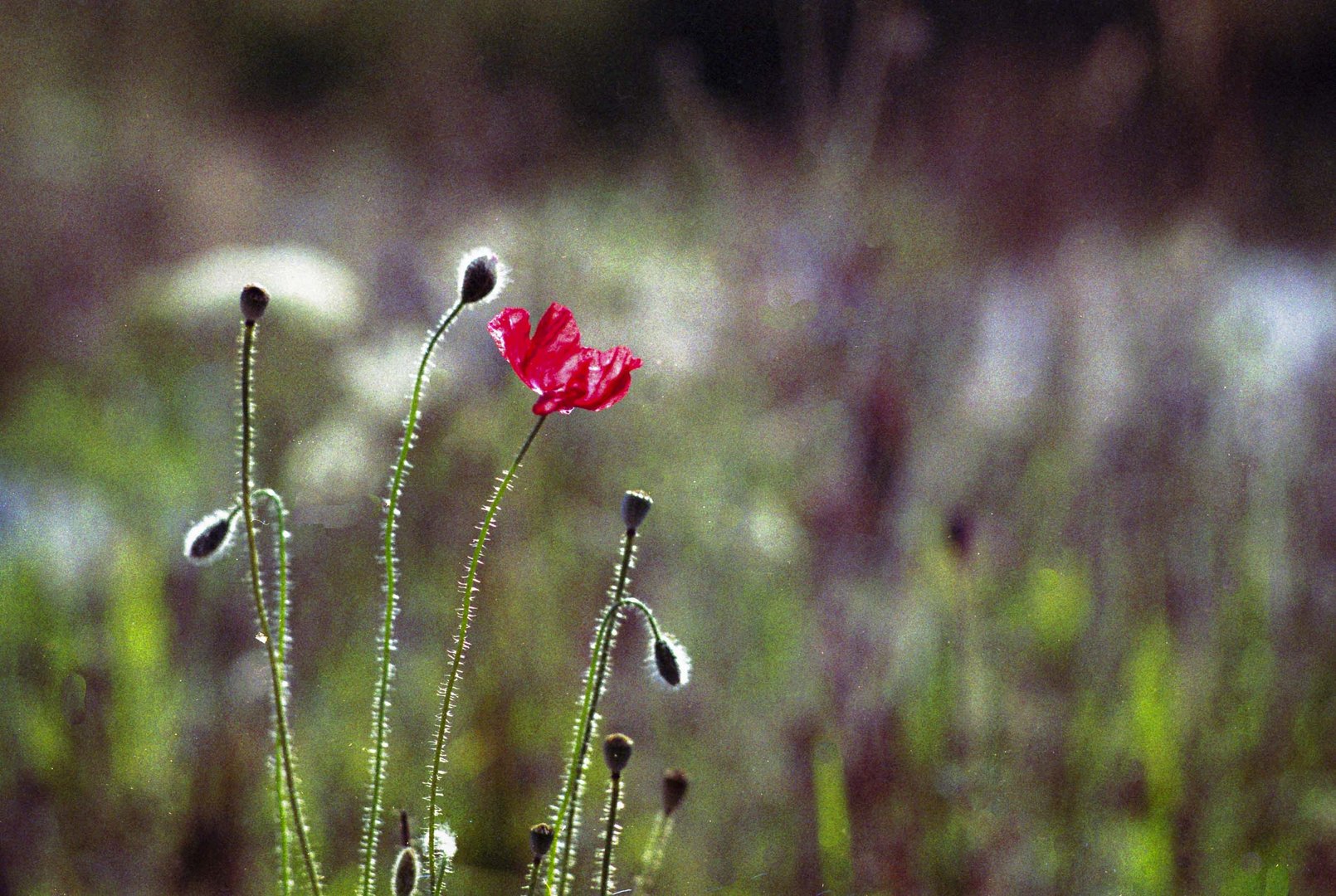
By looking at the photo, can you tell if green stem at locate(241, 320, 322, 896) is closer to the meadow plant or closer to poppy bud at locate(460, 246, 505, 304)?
the meadow plant

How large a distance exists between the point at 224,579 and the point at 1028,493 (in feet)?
4.57

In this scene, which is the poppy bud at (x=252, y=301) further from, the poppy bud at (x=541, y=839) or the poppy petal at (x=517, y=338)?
the poppy bud at (x=541, y=839)

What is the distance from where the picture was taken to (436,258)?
3090 millimetres

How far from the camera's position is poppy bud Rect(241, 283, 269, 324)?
721mm

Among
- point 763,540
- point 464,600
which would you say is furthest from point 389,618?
point 763,540

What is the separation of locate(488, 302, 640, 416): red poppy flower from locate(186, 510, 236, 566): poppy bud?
0.20 meters

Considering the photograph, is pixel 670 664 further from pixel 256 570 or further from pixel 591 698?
pixel 256 570

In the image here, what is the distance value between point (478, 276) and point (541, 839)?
0.32 meters

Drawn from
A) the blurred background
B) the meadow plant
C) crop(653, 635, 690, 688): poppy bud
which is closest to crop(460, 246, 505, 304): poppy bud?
the meadow plant

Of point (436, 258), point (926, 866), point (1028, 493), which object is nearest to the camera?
point (926, 866)

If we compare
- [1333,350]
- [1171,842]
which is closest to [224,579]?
[1171,842]

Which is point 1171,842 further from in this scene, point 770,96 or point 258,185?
point 258,185

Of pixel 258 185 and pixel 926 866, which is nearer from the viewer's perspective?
pixel 926 866

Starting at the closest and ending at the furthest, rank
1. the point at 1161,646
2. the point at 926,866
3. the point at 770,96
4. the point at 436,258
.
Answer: the point at 926,866
the point at 1161,646
the point at 436,258
the point at 770,96
